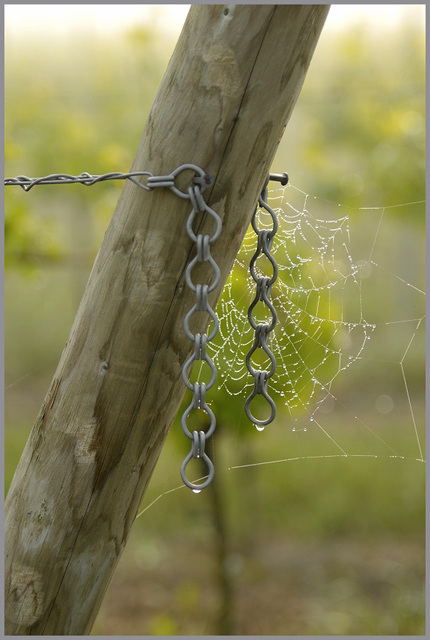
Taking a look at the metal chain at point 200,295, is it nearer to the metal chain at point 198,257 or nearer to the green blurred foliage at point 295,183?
the metal chain at point 198,257

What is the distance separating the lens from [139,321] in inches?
37.6

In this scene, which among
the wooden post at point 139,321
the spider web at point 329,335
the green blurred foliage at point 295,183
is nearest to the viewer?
the wooden post at point 139,321

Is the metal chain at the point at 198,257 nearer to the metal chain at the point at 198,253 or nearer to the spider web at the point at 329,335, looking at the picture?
the metal chain at the point at 198,253

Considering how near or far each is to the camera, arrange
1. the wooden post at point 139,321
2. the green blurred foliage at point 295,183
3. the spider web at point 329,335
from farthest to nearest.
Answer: the green blurred foliage at point 295,183 < the spider web at point 329,335 < the wooden post at point 139,321

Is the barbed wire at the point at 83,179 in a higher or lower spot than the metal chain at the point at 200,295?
higher

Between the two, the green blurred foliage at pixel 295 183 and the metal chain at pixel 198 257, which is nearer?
the metal chain at pixel 198 257

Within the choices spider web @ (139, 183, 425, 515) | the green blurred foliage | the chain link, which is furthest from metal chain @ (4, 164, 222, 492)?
the green blurred foliage

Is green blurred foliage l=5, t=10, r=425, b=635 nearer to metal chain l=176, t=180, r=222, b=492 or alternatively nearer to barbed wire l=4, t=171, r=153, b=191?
barbed wire l=4, t=171, r=153, b=191

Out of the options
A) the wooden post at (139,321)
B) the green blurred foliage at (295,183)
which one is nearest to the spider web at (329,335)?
the green blurred foliage at (295,183)

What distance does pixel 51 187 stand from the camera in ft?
11.1

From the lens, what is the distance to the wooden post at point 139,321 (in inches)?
35.1

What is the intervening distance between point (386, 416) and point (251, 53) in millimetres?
3855

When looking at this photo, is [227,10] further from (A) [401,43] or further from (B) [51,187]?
(A) [401,43]

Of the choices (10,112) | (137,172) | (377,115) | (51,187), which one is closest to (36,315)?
(51,187)
